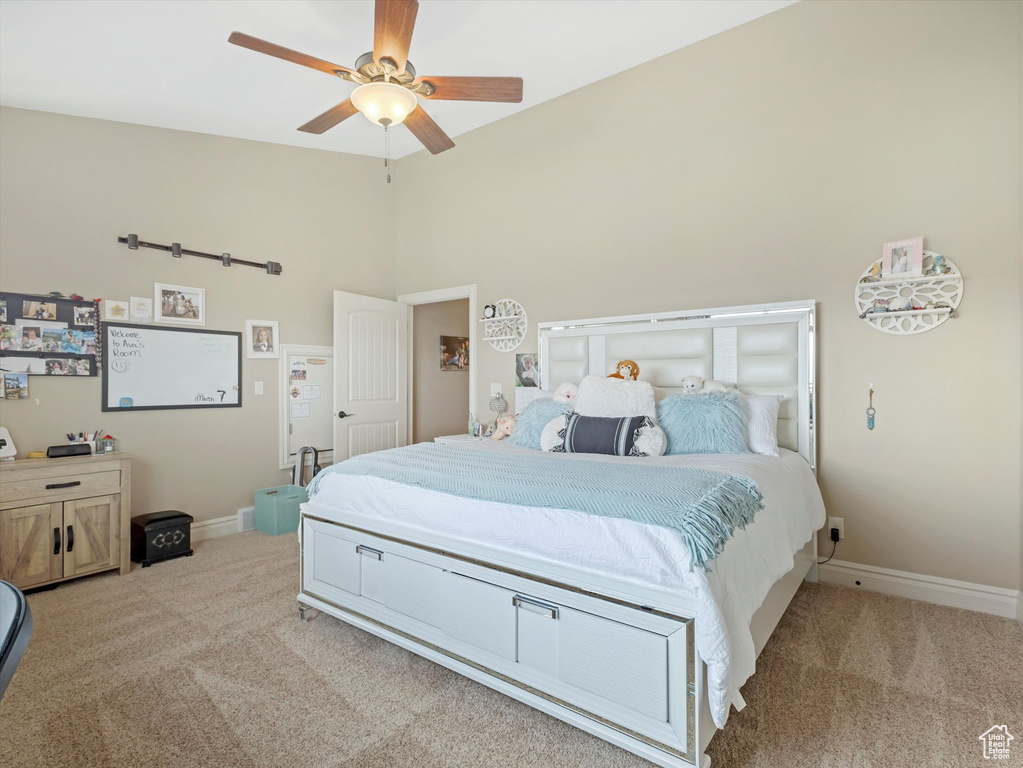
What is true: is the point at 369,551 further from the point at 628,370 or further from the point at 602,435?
the point at 628,370

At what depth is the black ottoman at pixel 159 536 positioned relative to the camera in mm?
3324

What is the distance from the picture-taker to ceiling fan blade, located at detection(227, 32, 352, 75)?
2109mm

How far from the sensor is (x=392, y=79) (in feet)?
7.73

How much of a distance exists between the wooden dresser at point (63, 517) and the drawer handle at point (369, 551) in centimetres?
191

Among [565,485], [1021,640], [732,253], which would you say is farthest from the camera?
[732,253]

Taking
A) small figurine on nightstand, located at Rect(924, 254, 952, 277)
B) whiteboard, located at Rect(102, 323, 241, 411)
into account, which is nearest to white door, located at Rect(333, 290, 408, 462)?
whiteboard, located at Rect(102, 323, 241, 411)

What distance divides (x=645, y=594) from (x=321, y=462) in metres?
3.70

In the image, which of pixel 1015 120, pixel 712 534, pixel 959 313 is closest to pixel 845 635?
pixel 712 534

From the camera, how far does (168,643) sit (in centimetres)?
234

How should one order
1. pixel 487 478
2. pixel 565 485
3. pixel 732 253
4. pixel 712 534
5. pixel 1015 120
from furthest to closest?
1. pixel 732 253
2. pixel 1015 120
3. pixel 487 478
4. pixel 565 485
5. pixel 712 534

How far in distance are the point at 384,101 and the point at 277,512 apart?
304cm

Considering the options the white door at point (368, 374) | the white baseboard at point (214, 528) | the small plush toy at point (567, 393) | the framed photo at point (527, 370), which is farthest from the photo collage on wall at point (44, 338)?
the small plush toy at point (567, 393)

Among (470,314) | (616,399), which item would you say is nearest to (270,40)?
(470,314)

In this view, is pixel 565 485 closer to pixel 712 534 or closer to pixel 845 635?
pixel 712 534
